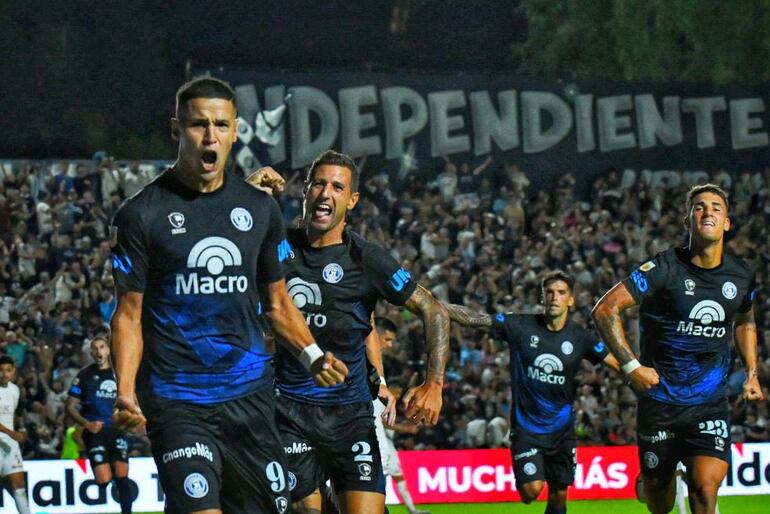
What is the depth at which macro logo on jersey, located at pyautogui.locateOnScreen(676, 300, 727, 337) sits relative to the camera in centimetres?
1023

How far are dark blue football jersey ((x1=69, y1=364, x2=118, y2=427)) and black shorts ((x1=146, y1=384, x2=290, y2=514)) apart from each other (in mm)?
9887

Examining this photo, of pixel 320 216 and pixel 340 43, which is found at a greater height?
pixel 340 43

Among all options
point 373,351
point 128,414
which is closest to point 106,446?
point 373,351

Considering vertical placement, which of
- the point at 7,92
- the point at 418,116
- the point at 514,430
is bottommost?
the point at 514,430

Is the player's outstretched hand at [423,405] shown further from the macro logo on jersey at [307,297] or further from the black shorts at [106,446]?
the black shorts at [106,446]

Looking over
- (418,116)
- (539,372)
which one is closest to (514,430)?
(539,372)

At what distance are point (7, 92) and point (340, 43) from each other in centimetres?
1142

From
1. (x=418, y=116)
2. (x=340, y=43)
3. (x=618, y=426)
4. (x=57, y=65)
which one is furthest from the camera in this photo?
(x=340, y=43)

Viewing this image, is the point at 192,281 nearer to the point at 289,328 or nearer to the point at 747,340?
the point at 289,328

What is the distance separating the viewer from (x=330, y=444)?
835 cm

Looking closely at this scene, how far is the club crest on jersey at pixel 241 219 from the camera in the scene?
634 cm

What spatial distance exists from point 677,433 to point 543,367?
256cm

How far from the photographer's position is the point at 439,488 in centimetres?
1822

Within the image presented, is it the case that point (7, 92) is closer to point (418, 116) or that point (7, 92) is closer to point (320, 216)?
point (418, 116)
